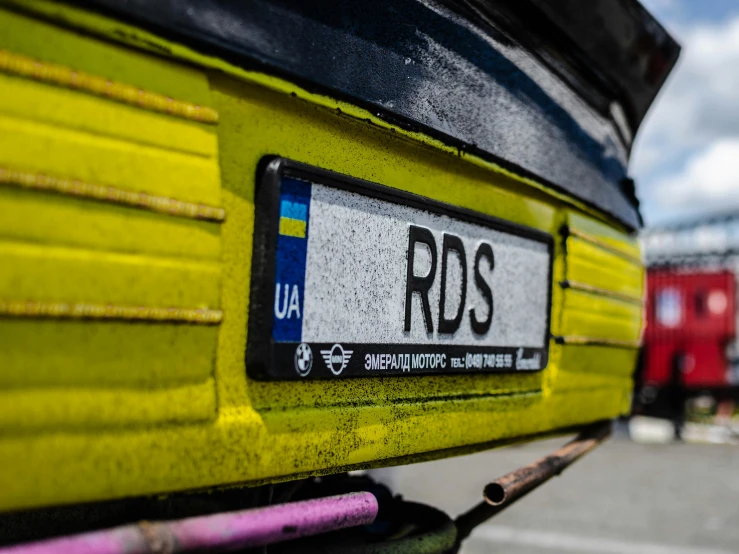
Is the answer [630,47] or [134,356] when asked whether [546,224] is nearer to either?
[630,47]

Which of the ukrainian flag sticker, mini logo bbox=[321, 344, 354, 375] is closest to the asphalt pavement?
mini logo bbox=[321, 344, 354, 375]

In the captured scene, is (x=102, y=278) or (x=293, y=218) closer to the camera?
(x=102, y=278)

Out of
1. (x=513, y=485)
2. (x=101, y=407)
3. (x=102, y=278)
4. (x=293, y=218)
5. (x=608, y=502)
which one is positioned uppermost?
(x=293, y=218)

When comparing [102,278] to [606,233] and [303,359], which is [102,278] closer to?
[303,359]

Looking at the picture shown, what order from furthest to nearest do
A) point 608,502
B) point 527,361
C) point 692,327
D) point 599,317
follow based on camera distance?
point 692,327
point 608,502
point 599,317
point 527,361

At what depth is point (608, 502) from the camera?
526 centimetres

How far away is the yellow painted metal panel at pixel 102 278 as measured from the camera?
71 centimetres

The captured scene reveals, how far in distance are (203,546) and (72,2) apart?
0.59 m

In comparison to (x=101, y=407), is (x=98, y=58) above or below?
above

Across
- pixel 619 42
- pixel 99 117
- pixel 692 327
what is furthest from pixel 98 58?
pixel 692 327

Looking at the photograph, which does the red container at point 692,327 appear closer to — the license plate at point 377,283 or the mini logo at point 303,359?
the license plate at point 377,283

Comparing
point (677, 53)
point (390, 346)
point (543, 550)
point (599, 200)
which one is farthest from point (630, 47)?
point (543, 550)

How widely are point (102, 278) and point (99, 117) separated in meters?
0.17

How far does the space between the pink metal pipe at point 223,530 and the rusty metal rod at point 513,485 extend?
0.37 m
